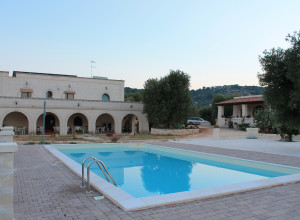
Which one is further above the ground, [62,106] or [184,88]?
[184,88]

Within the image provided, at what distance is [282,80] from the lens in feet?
39.3

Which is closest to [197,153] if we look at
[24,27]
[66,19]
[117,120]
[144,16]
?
[144,16]

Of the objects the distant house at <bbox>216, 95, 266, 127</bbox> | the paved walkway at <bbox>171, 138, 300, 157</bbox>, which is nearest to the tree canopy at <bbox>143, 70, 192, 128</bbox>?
the distant house at <bbox>216, 95, 266, 127</bbox>

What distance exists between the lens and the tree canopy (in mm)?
25155

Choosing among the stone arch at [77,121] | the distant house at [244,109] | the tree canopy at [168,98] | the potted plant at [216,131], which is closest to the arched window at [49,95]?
the stone arch at [77,121]

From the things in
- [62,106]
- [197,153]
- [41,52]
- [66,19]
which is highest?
[66,19]

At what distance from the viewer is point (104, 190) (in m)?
5.02

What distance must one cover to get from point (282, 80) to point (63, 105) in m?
19.7

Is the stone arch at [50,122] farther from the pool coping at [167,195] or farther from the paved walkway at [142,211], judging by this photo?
the pool coping at [167,195]

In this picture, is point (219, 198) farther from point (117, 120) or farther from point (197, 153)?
point (117, 120)

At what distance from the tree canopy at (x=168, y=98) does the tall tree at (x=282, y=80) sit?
42.7 feet

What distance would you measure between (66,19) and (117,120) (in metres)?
12.6

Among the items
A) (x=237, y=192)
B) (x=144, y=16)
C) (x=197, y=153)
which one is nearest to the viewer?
(x=237, y=192)

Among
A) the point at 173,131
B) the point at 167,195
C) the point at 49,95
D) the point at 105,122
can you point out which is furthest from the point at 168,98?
the point at 167,195
